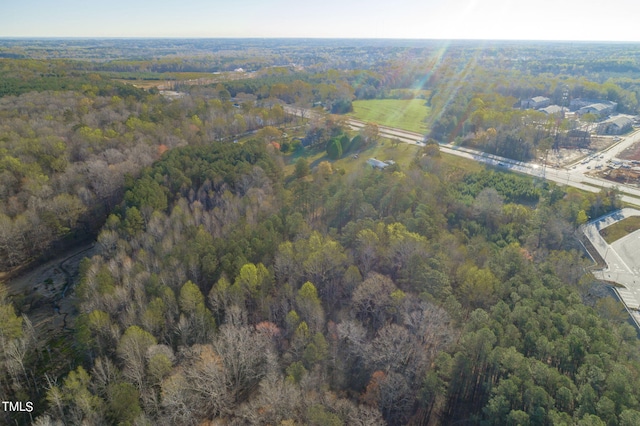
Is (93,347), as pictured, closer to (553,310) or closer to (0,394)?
(0,394)

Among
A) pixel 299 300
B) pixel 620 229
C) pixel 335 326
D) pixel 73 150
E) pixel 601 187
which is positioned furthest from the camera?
pixel 601 187

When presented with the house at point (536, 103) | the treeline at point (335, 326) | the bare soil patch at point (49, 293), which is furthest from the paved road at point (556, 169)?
the bare soil patch at point (49, 293)

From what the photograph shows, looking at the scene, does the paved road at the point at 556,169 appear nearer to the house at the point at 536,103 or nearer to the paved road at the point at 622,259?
the paved road at the point at 622,259

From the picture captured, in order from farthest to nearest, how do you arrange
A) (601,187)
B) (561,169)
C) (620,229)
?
(561,169) → (601,187) → (620,229)

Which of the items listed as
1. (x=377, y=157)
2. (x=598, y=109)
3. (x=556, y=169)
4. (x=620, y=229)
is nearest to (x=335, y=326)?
(x=620, y=229)

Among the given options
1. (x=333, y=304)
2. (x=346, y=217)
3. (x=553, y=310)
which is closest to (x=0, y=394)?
(x=333, y=304)

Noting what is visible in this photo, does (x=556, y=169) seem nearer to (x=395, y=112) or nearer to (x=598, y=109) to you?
(x=598, y=109)
